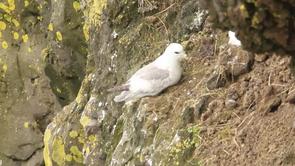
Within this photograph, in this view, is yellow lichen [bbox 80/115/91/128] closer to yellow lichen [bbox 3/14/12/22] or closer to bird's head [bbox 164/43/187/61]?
bird's head [bbox 164/43/187/61]

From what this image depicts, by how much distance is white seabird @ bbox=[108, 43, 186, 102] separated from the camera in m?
6.20

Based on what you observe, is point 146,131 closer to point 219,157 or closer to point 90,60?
point 219,157

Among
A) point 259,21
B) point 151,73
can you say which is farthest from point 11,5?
point 259,21

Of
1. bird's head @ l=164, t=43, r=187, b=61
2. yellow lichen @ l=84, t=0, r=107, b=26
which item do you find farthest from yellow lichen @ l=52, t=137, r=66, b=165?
bird's head @ l=164, t=43, r=187, b=61

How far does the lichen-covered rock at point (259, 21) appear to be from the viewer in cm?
335

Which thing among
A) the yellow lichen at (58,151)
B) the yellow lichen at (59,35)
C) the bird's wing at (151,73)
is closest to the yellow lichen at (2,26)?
the yellow lichen at (59,35)

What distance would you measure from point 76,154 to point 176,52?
1947 millimetres

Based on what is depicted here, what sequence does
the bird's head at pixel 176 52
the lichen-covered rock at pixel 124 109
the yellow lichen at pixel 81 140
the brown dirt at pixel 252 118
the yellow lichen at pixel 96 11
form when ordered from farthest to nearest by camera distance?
1. the yellow lichen at pixel 81 140
2. the yellow lichen at pixel 96 11
3. the bird's head at pixel 176 52
4. the lichen-covered rock at pixel 124 109
5. the brown dirt at pixel 252 118

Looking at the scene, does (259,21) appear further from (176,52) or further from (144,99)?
(176,52)

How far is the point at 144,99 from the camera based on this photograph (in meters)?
6.19

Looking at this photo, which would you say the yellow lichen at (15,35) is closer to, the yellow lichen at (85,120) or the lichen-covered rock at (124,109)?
the lichen-covered rock at (124,109)

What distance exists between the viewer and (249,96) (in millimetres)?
5398

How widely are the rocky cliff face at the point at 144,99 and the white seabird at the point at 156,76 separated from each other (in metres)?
0.08

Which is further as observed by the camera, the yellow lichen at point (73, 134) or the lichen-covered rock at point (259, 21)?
the yellow lichen at point (73, 134)
